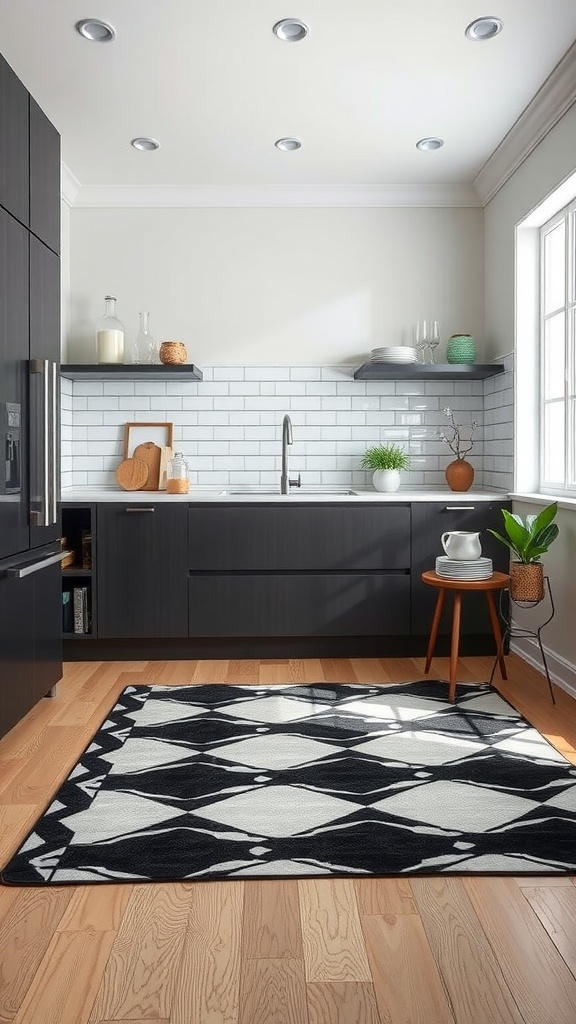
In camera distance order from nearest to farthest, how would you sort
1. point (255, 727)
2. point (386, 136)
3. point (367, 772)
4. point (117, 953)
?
point (117, 953) < point (367, 772) < point (255, 727) < point (386, 136)

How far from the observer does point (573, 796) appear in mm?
2533

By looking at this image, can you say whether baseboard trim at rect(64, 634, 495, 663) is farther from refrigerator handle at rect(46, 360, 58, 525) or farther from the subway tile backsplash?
refrigerator handle at rect(46, 360, 58, 525)

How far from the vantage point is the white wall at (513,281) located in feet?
12.1

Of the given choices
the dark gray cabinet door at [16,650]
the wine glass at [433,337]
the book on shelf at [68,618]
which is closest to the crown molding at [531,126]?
the wine glass at [433,337]

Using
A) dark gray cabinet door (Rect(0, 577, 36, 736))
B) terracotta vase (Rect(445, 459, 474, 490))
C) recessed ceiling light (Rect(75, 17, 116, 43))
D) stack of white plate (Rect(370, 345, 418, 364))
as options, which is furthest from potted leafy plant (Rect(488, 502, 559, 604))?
recessed ceiling light (Rect(75, 17, 116, 43))

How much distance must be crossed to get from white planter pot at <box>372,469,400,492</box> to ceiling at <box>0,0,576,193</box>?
5.38ft

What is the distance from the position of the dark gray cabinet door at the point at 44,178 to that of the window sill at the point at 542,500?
239 centimetres

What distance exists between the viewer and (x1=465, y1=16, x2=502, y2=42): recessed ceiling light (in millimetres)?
3079

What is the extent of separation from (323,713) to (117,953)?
1.76m

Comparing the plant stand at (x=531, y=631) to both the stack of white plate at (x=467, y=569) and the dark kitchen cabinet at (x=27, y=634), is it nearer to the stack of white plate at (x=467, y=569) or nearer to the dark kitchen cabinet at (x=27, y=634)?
the stack of white plate at (x=467, y=569)

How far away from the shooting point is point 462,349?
477 centimetres

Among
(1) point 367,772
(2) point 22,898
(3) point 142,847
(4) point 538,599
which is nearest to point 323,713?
(1) point 367,772

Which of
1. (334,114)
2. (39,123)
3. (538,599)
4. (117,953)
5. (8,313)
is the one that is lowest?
(117,953)

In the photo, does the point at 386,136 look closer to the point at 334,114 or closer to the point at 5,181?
the point at 334,114
